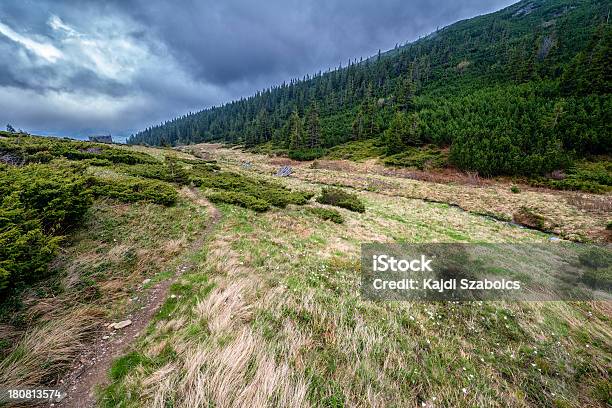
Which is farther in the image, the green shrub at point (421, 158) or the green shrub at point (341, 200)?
the green shrub at point (421, 158)

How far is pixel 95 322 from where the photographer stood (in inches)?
187

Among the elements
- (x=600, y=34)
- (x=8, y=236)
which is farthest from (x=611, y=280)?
(x=600, y=34)

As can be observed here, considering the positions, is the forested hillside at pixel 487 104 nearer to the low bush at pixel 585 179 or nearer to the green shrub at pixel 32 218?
the low bush at pixel 585 179

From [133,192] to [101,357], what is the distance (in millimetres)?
10591

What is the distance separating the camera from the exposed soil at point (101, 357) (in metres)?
3.42

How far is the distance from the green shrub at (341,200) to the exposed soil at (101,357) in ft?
47.0

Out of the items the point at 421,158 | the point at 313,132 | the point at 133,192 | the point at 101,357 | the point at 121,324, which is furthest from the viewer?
the point at 313,132

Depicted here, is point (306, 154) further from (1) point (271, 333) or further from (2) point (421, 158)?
(1) point (271, 333)

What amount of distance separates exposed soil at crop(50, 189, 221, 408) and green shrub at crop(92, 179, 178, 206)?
781 cm

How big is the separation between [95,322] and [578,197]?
33748 mm

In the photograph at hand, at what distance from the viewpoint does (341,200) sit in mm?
19484

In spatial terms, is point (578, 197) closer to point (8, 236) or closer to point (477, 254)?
point (477, 254)

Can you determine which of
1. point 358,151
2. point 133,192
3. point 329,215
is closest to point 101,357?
point 133,192

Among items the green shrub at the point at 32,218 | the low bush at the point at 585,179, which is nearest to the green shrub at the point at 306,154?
the low bush at the point at 585,179
